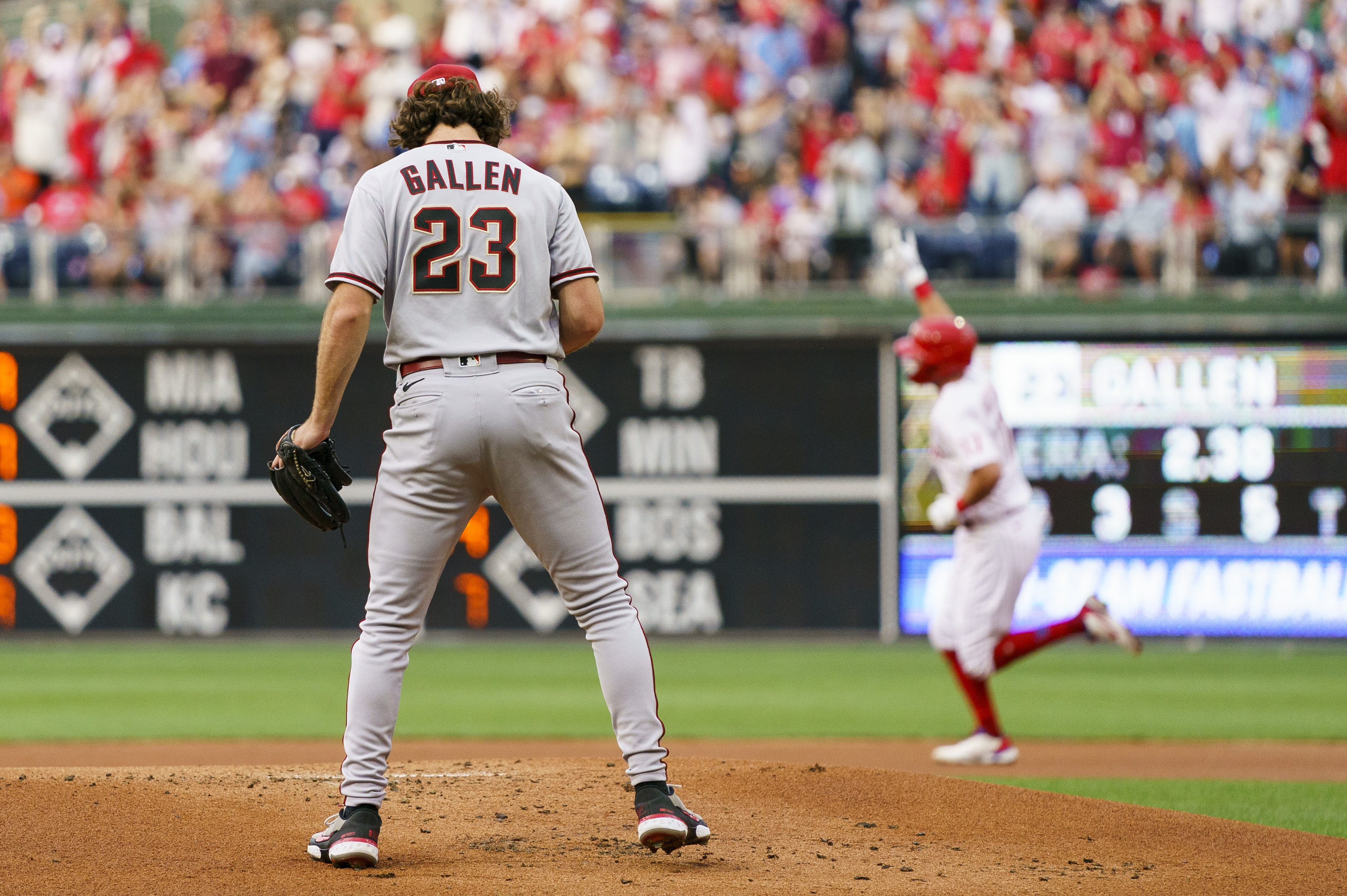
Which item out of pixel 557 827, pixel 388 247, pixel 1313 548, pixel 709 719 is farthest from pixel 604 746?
pixel 1313 548

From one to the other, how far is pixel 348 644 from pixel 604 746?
5989 millimetres

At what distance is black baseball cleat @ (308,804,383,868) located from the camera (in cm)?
414

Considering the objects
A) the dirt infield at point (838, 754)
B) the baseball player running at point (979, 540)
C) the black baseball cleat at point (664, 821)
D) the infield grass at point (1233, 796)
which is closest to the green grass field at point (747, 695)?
the infield grass at point (1233, 796)

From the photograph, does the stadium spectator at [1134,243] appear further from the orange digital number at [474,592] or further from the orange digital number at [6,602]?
the orange digital number at [6,602]

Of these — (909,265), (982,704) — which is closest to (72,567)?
(909,265)

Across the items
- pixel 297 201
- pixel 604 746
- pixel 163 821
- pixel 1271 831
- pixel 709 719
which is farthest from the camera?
pixel 297 201

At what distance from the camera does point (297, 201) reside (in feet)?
47.4

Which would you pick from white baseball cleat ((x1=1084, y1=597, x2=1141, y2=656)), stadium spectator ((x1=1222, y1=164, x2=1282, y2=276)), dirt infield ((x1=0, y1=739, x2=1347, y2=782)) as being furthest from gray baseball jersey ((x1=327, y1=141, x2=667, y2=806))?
stadium spectator ((x1=1222, y1=164, x2=1282, y2=276))

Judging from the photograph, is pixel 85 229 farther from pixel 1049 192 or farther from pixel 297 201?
pixel 1049 192

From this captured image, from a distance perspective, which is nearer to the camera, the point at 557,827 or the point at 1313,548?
the point at 557,827

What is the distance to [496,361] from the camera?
4.21m

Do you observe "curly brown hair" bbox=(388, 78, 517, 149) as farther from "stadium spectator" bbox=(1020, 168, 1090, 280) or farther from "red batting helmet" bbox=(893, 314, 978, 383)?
"stadium spectator" bbox=(1020, 168, 1090, 280)

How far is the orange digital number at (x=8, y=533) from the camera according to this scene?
13.2m

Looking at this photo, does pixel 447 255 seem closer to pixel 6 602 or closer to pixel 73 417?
pixel 73 417
